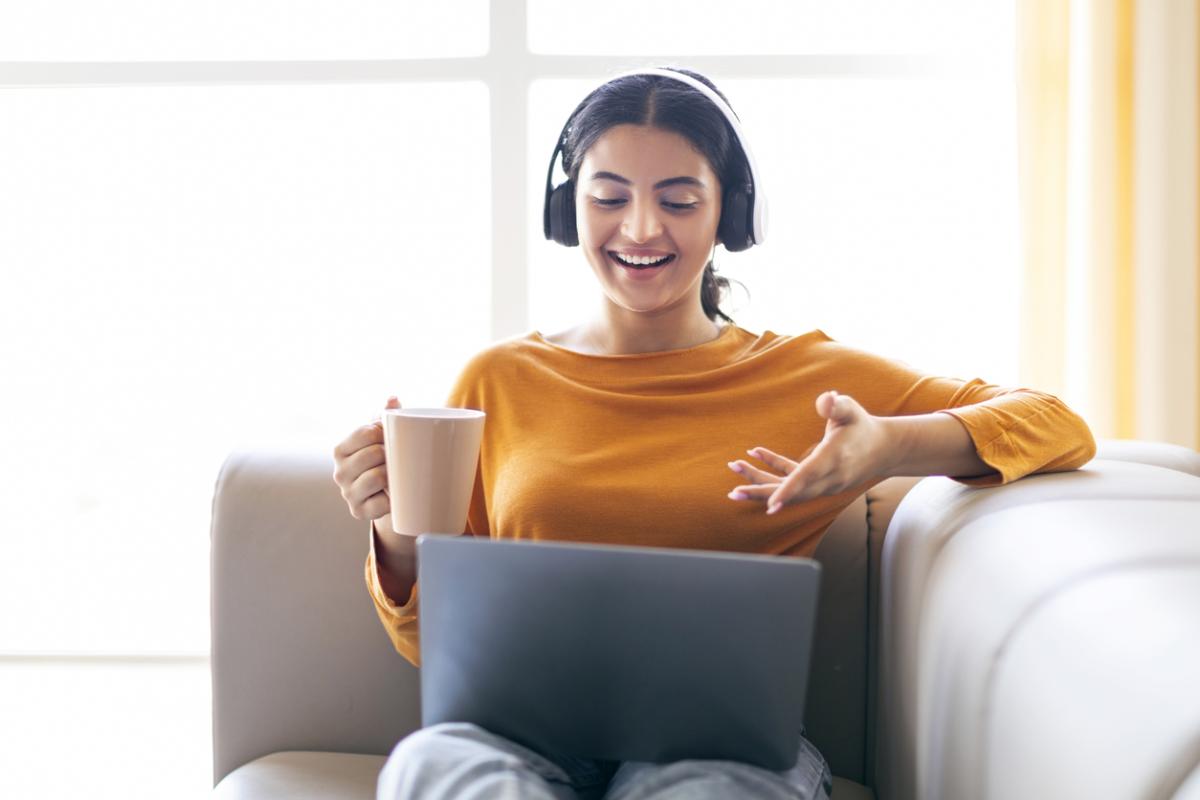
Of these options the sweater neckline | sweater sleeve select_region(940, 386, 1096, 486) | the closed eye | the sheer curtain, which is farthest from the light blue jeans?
the sheer curtain

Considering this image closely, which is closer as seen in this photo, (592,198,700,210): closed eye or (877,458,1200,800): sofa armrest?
(877,458,1200,800): sofa armrest

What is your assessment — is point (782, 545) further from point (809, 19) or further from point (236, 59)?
point (236, 59)

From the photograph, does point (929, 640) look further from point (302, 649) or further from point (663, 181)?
point (302, 649)

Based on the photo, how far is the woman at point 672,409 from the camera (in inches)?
43.6

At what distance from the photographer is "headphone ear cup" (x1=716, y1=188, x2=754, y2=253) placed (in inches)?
53.9

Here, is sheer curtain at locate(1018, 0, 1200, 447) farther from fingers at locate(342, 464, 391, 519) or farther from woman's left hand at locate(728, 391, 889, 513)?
fingers at locate(342, 464, 391, 519)

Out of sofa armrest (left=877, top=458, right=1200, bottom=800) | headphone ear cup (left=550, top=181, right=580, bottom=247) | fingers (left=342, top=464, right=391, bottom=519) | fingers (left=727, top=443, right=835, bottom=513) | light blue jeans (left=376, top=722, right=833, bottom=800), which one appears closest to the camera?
sofa armrest (left=877, top=458, right=1200, bottom=800)

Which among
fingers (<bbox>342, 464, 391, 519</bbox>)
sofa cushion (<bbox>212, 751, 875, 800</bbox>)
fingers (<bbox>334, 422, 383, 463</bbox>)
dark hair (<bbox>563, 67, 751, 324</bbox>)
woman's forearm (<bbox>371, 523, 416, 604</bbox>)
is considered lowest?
sofa cushion (<bbox>212, 751, 875, 800</bbox>)

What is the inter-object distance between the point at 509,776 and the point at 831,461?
0.41 meters

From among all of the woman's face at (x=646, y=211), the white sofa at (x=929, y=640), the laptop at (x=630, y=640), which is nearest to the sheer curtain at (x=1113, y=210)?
the white sofa at (x=929, y=640)

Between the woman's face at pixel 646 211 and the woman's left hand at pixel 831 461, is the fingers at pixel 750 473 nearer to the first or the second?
the woman's left hand at pixel 831 461

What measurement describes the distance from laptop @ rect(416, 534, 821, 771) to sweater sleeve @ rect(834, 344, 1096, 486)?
0.42m

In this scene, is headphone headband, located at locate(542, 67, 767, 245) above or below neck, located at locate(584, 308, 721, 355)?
above

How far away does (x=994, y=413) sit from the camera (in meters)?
1.14
